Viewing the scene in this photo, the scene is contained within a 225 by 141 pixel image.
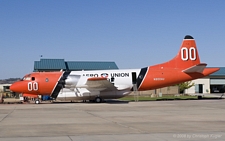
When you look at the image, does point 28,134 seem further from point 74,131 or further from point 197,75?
point 197,75

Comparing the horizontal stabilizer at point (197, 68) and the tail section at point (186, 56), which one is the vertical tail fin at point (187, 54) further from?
the horizontal stabilizer at point (197, 68)

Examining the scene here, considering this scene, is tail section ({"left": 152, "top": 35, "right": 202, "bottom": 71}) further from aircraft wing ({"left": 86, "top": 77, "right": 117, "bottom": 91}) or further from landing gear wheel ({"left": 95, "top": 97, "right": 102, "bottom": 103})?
landing gear wheel ({"left": 95, "top": 97, "right": 102, "bottom": 103})

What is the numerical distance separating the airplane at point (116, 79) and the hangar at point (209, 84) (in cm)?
3954

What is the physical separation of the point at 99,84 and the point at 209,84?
48411 millimetres

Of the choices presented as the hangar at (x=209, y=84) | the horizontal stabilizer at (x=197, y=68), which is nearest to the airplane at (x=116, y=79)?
the horizontal stabilizer at (x=197, y=68)

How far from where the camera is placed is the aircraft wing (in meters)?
30.1

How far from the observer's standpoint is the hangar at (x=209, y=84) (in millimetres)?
72562

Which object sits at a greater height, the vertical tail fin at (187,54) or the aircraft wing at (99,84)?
the vertical tail fin at (187,54)

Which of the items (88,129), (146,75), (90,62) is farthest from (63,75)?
(90,62)

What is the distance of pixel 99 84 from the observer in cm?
3111

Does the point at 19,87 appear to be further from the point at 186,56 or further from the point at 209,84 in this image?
the point at 209,84

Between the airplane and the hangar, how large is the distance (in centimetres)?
3954

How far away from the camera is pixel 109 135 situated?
10.8 meters

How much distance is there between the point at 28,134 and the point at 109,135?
2729 millimetres
